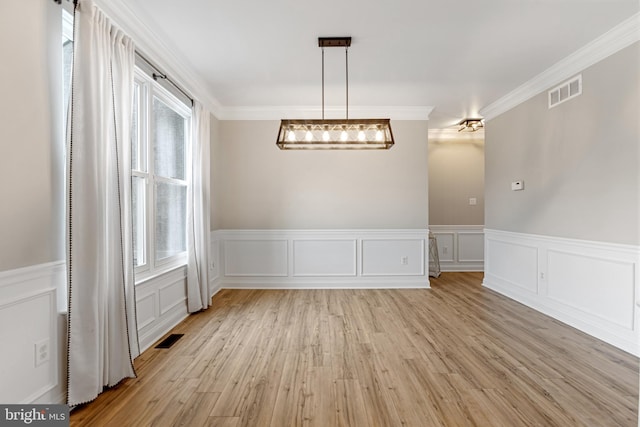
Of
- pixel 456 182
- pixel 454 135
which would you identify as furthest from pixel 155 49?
pixel 456 182

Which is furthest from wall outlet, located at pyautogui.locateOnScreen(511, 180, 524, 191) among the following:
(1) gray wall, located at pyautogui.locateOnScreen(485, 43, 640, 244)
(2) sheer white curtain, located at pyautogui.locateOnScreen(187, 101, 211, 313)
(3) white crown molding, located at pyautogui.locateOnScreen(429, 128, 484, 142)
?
(2) sheer white curtain, located at pyautogui.locateOnScreen(187, 101, 211, 313)

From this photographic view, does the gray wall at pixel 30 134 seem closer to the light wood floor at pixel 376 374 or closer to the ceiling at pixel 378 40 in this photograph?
the ceiling at pixel 378 40

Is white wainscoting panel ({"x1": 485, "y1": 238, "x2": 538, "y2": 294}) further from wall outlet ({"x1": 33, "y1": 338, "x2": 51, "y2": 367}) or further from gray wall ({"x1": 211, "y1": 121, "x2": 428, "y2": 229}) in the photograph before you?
wall outlet ({"x1": 33, "y1": 338, "x2": 51, "y2": 367})

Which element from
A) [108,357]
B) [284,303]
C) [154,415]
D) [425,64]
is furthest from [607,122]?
[108,357]

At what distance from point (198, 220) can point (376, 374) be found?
279 cm

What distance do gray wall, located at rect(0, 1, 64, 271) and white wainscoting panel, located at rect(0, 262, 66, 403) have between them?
0.10 m

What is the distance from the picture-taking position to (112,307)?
88.0 inches

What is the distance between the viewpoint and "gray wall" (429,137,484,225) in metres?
6.56

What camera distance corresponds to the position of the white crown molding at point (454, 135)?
6457 millimetres

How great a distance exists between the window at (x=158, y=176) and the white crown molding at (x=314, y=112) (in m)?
1.21

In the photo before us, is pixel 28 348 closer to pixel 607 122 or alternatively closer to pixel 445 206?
pixel 607 122

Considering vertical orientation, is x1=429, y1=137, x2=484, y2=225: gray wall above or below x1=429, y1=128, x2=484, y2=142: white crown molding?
below

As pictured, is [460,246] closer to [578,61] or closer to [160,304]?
[578,61]

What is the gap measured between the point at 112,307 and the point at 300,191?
10.9ft
